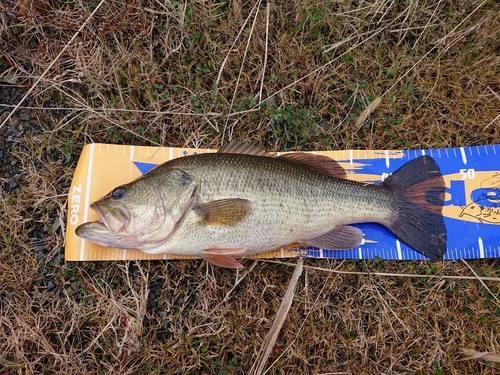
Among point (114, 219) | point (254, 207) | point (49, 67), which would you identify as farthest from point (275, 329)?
point (49, 67)

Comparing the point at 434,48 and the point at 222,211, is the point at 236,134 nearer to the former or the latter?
the point at 222,211

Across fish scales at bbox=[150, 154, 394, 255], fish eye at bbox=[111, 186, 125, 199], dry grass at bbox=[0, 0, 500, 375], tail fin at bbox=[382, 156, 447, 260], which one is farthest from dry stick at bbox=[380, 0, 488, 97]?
fish eye at bbox=[111, 186, 125, 199]

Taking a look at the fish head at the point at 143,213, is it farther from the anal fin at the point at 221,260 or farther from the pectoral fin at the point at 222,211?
the anal fin at the point at 221,260

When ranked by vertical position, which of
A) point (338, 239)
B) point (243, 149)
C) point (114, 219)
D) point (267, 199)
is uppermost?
point (243, 149)

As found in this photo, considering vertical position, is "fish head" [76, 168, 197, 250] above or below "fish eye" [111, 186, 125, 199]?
below

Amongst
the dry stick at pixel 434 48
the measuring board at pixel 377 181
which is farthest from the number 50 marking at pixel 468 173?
the dry stick at pixel 434 48

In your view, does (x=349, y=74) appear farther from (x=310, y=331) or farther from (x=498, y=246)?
(x=310, y=331)

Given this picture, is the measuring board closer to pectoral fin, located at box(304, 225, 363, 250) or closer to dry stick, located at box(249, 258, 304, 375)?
pectoral fin, located at box(304, 225, 363, 250)
